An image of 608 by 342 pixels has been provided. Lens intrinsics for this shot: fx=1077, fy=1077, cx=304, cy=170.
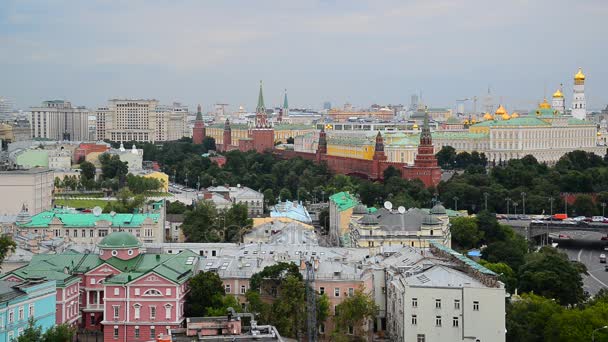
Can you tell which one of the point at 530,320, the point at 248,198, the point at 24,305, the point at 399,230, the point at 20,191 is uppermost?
the point at 20,191

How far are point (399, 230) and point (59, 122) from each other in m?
127

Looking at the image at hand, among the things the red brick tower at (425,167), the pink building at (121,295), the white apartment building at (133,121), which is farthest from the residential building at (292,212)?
the white apartment building at (133,121)

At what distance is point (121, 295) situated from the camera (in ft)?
105

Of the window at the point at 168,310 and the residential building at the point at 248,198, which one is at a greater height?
the residential building at the point at 248,198

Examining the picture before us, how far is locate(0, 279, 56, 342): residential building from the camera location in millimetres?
26969

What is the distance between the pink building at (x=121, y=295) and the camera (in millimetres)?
31609

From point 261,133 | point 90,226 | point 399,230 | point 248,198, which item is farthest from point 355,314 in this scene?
point 261,133

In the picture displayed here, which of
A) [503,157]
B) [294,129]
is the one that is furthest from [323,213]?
[294,129]

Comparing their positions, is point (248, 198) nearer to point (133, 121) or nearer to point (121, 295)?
point (121, 295)

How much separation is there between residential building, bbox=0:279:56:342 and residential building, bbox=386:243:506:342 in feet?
32.4

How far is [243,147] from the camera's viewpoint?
119m

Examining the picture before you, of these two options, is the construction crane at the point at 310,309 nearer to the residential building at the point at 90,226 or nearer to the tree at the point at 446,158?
the residential building at the point at 90,226

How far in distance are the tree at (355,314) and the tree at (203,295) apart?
3.53m

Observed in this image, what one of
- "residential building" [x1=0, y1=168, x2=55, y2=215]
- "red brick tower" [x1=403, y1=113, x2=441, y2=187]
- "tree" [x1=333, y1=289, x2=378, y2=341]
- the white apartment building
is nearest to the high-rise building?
the white apartment building
